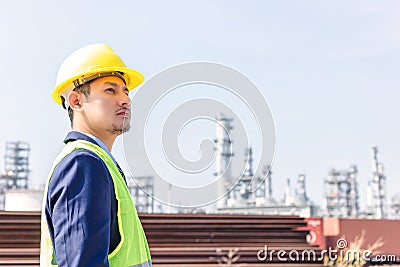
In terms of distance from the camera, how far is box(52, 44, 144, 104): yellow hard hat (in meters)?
1.45

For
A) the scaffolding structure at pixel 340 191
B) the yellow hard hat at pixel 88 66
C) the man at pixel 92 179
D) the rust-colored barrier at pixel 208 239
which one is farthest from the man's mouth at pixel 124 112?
the scaffolding structure at pixel 340 191

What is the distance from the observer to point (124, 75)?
155 cm

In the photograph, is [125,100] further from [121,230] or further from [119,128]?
[121,230]

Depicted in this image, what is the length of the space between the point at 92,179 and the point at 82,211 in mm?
77

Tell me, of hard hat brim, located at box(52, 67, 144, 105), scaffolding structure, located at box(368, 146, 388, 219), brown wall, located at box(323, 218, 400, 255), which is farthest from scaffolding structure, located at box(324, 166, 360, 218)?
hard hat brim, located at box(52, 67, 144, 105)

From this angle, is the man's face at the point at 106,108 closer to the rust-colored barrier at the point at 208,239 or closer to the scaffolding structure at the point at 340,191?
the rust-colored barrier at the point at 208,239

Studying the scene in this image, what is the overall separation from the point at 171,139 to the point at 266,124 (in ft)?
1.80

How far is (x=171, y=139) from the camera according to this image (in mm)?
2654

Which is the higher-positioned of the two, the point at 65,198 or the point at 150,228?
the point at 150,228

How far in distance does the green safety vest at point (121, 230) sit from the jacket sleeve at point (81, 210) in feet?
0.17

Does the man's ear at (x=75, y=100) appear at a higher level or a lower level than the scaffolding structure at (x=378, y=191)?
lower

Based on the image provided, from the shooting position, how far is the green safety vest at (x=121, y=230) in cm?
130

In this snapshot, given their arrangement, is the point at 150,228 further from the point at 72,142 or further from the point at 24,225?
the point at 72,142

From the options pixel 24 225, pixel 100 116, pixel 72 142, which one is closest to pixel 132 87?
pixel 100 116
